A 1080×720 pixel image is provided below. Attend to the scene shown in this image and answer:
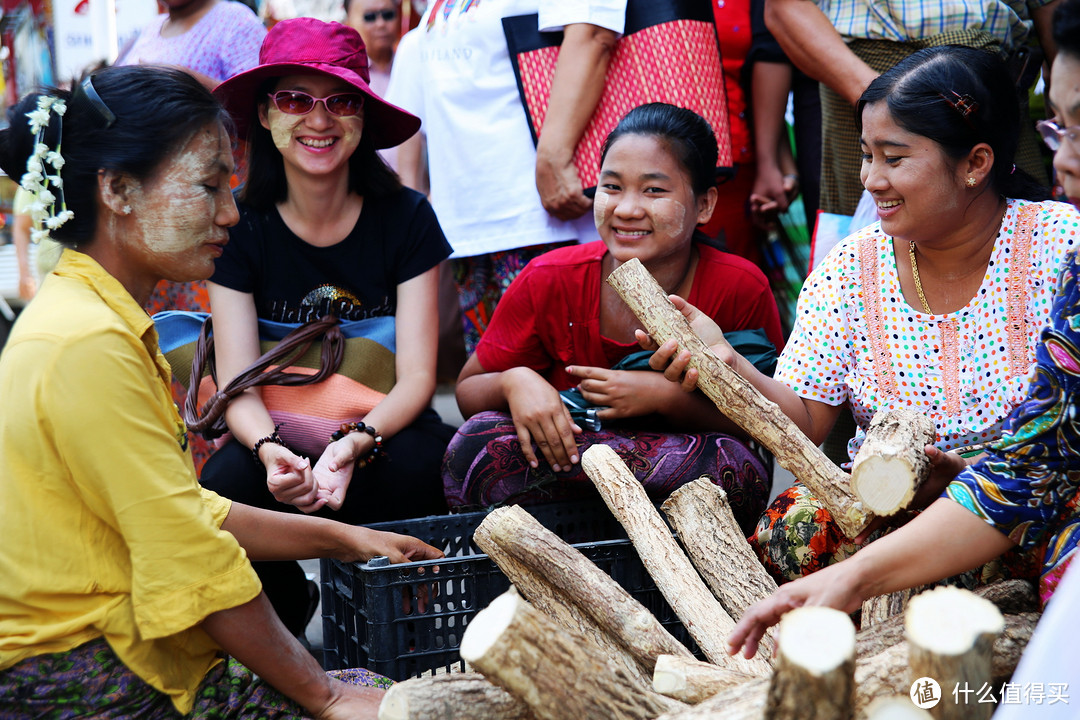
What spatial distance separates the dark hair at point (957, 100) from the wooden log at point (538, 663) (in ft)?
5.19

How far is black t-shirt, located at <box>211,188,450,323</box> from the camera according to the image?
10.4 ft

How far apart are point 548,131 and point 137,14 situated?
2575 millimetres

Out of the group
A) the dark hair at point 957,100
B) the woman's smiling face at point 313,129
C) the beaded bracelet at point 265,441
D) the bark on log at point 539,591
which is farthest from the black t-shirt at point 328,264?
the dark hair at point 957,100

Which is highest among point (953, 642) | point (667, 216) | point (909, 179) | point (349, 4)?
point (349, 4)

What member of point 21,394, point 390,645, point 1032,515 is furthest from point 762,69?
point 21,394

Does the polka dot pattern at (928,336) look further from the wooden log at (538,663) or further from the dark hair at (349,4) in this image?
the dark hair at (349,4)

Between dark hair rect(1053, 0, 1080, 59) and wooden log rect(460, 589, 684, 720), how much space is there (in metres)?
1.41

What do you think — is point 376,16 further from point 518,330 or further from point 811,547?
point 811,547

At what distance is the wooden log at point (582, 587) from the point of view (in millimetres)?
2107

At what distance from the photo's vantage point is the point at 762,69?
3.74m

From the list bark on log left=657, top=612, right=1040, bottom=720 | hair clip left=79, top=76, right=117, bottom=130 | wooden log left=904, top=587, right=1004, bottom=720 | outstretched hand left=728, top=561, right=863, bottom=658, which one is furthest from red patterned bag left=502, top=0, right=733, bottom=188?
wooden log left=904, top=587, right=1004, bottom=720

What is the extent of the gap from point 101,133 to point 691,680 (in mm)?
1541

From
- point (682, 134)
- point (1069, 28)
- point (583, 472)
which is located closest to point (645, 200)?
point (682, 134)

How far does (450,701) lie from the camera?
174cm
